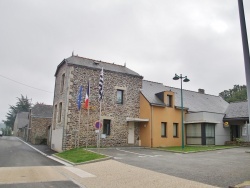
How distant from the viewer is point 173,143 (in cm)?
2402

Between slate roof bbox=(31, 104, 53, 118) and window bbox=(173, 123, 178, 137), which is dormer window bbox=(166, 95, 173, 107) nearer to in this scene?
window bbox=(173, 123, 178, 137)

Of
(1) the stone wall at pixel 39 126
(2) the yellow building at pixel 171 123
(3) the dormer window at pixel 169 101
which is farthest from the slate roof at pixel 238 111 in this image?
(1) the stone wall at pixel 39 126

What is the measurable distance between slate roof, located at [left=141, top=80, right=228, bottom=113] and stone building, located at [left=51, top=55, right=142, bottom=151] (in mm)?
1532

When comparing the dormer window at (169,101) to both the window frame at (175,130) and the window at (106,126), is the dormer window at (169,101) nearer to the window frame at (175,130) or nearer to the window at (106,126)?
the window frame at (175,130)

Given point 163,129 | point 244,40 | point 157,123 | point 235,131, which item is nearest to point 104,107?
point 157,123

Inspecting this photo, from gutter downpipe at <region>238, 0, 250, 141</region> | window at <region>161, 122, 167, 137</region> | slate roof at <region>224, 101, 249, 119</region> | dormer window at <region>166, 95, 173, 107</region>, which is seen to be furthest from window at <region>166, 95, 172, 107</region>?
gutter downpipe at <region>238, 0, 250, 141</region>

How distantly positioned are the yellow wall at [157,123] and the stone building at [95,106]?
716 mm

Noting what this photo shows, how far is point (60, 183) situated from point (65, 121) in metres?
11.9

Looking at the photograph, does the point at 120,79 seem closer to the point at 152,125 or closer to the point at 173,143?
the point at 152,125

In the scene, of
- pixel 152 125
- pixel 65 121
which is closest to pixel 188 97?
pixel 152 125

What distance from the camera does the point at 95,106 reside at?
2148 cm

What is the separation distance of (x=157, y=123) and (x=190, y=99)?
325 inches

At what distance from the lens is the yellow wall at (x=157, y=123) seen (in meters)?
22.6

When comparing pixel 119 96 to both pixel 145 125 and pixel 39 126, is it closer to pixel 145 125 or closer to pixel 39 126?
pixel 145 125
